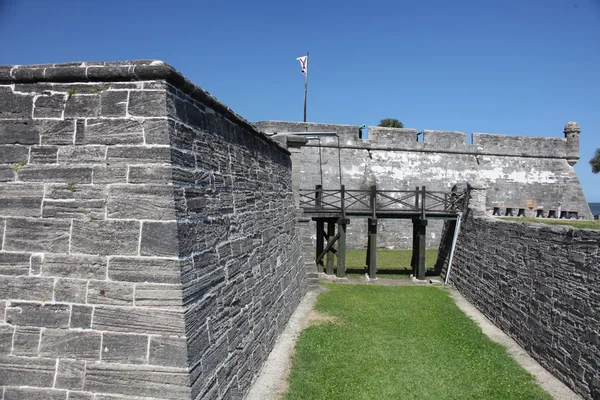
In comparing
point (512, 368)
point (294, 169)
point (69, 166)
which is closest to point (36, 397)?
point (69, 166)

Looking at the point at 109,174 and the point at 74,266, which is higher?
the point at 109,174

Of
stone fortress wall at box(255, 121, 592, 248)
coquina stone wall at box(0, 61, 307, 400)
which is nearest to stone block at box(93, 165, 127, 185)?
coquina stone wall at box(0, 61, 307, 400)

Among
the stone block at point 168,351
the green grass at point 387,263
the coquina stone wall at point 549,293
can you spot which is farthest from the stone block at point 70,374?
the green grass at point 387,263

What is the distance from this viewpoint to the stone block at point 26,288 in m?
3.51

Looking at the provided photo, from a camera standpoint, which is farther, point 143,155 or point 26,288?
point 26,288

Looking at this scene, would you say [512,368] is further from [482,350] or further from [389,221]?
[389,221]

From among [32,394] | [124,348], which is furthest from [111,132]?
[32,394]

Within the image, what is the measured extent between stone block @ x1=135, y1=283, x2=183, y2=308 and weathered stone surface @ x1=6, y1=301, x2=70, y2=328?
1.97 feet

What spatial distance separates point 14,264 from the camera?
358cm

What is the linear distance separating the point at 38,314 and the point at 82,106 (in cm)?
167

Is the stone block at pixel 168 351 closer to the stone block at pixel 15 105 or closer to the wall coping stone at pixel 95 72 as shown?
the wall coping stone at pixel 95 72

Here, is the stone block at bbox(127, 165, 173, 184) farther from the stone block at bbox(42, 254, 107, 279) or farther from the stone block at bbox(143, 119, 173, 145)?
the stone block at bbox(42, 254, 107, 279)

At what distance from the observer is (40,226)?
11.7ft

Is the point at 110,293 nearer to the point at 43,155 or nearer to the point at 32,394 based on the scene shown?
the point at 32,394
